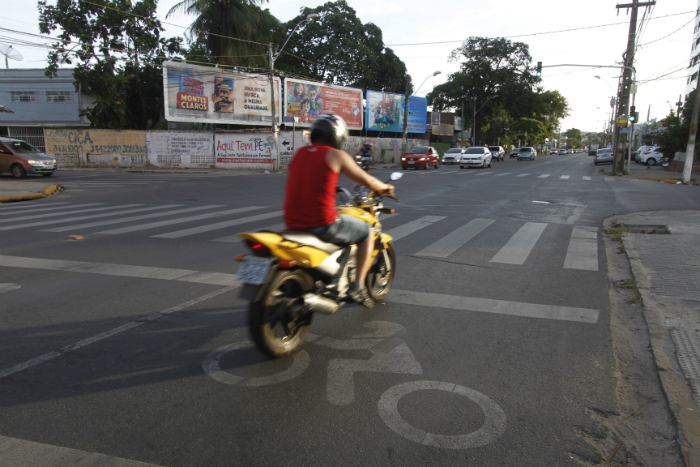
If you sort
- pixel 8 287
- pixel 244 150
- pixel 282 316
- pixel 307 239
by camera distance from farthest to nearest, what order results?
pixel 244 150 → pixel 8 287 → pixel 307 239 → pixel 282 316

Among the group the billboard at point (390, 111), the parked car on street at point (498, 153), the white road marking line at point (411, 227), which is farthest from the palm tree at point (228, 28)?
the parked car on street at point (498, 153)

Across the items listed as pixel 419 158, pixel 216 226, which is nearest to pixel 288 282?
pixel 216 226

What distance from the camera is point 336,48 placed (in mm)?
46656

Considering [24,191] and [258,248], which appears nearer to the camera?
[258,248]

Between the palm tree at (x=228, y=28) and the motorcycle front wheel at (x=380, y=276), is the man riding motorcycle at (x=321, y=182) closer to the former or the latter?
the motorcycle front wheel at (x=380, y=276)

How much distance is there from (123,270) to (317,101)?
105 feet

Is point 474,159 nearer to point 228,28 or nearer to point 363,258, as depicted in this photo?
point 228,28

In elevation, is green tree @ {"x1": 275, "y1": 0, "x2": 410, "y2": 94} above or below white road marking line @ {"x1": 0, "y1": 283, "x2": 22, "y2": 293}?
above

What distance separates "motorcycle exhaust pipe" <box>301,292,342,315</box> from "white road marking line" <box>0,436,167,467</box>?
1.49m

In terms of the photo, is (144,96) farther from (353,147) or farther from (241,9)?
(353,147)

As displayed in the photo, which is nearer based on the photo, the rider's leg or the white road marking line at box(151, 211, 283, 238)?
the rider's leg

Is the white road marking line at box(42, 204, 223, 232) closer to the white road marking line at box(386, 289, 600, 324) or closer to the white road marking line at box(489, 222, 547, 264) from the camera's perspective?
the white road marking line at box(386, 289, 600, 324)

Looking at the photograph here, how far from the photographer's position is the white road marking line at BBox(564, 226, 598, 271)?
21.6ft

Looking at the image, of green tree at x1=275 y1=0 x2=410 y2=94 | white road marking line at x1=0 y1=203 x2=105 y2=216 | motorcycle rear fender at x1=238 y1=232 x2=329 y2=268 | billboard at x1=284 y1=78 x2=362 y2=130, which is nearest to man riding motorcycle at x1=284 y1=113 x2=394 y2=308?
motorcycle rear fender at x1=238 y1=232 x2=329 y2=268
